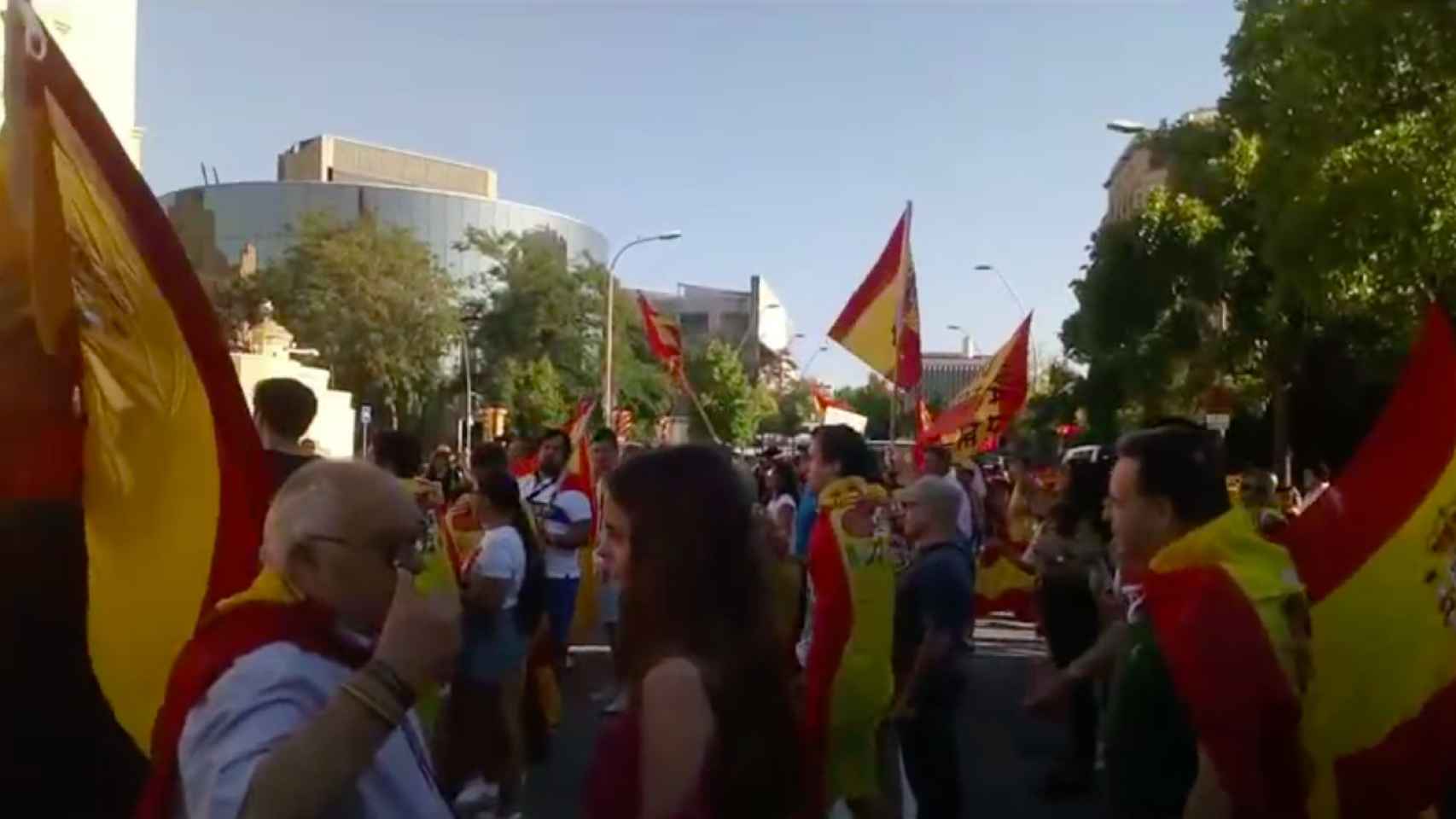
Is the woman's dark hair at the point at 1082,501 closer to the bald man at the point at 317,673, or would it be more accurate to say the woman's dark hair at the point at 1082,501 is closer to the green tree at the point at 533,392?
the bald man at the point at 317,673

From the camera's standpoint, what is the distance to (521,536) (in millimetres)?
7320

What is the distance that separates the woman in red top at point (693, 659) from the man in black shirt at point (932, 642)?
3.45m

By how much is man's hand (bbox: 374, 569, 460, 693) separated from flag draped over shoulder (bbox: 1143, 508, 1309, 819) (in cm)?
162

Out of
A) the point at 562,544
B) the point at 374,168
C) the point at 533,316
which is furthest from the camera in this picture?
the point at 374,168

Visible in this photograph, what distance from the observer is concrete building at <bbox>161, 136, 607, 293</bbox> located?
98.9 m

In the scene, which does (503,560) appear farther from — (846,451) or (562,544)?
(562,544)

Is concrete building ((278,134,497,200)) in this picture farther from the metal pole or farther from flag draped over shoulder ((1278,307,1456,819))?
flag draped over shoulder ((1278,307,1456,819))

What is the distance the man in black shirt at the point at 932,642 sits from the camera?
247 inches

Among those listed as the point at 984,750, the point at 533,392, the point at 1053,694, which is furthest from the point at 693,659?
the point at 533,392

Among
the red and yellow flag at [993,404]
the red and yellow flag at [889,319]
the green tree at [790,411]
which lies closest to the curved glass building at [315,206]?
the green tree at [790,411]

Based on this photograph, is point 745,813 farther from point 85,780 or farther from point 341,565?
point 85,780

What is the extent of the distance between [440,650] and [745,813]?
63 cm

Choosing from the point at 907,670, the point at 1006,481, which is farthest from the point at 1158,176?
the point at 907,670

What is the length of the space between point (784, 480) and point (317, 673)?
10249 mm
